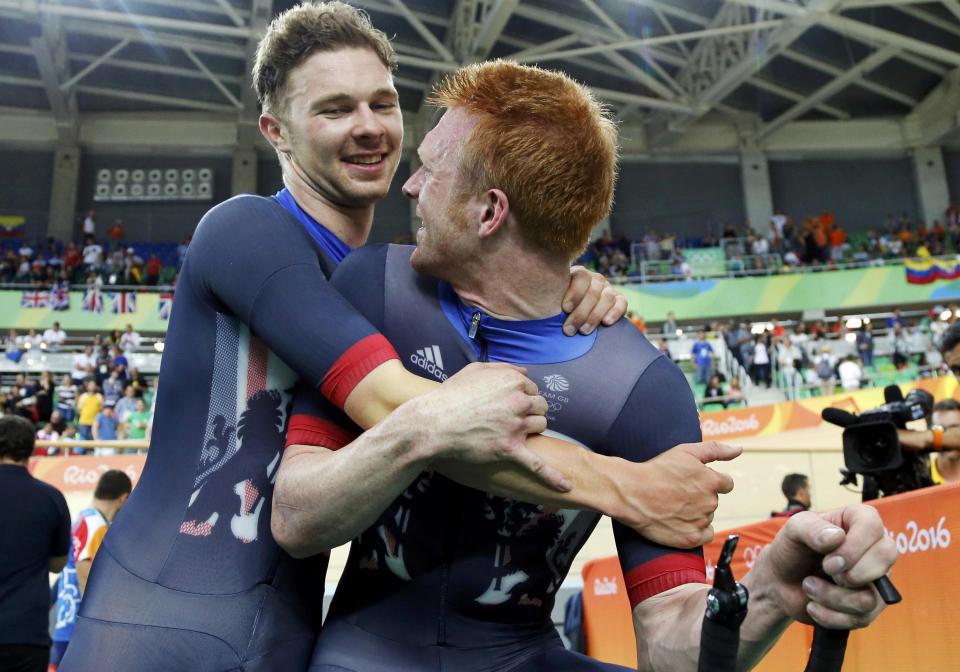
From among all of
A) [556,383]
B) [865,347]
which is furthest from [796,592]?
[865,347]

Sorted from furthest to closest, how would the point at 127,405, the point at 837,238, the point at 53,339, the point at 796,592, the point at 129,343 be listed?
the point at 837,238
the point at 53,339
the point at 129,343
the point at 127,405
the point at 796,592

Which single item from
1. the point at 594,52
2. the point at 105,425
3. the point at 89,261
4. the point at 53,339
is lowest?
the point at 105,425

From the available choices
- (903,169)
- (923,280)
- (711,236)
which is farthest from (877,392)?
(903,169)

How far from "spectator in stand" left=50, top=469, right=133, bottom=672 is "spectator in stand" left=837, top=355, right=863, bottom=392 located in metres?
13.8

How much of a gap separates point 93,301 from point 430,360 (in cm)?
2258

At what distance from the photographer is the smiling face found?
6.72 feet

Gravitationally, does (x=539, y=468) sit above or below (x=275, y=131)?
below

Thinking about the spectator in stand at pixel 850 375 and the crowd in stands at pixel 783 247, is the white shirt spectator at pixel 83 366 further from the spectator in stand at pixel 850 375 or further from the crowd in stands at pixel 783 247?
the spectator in stand at pixel 850 375

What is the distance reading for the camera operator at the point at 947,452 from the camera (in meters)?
5.06

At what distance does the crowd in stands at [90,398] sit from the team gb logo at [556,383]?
1257 centimetres

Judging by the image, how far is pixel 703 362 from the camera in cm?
1780

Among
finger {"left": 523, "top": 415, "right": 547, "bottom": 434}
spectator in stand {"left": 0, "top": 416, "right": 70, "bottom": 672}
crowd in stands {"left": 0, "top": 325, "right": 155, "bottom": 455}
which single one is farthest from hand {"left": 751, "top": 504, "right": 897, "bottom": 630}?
crowd in stands {"left": 0, "top": 325, "right": 155, "bottom": 455}

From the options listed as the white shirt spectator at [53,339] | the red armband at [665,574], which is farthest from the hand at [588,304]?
the white shirt spectator at [53,339]

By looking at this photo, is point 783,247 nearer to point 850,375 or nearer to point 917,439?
point 850,375
